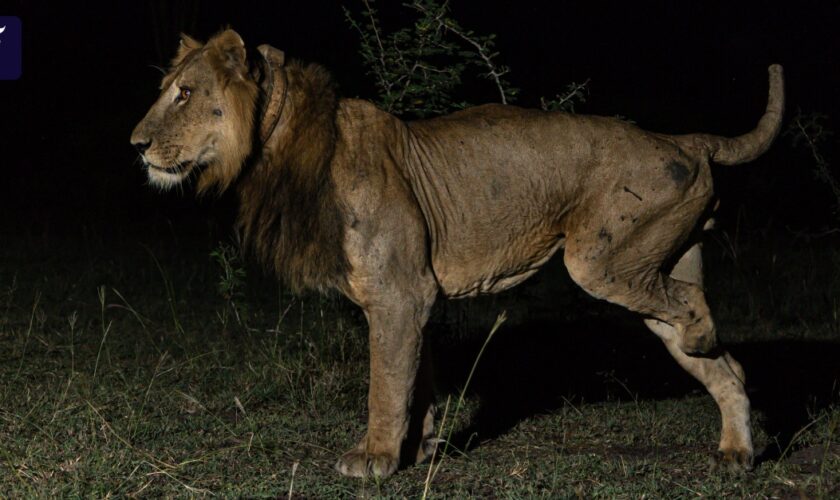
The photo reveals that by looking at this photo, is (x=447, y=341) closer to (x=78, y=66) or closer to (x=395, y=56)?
(x=395, y=56)

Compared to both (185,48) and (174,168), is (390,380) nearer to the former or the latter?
(174,168)

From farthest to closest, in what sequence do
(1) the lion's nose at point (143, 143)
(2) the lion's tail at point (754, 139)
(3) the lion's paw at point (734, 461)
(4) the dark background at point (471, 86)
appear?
1. (4) the dark background at point (471, 86)
2. (2) the lion's tail at point (754, 139)
3. (3) the lion's paw at point (734, 461)
4. (1) the lion's nose at point (143, 143)

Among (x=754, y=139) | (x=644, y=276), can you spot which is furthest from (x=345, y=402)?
(x=754, y=139)

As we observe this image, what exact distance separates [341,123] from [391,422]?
1.05m

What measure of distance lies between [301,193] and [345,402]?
4.80 ft

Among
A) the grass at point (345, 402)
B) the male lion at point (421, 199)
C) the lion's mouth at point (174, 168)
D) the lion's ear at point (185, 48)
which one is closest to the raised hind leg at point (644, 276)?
the male lion at point (421, 199)

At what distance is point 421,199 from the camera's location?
14.8ft

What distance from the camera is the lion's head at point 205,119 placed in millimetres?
4223

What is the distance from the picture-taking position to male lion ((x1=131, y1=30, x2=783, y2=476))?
4246mm

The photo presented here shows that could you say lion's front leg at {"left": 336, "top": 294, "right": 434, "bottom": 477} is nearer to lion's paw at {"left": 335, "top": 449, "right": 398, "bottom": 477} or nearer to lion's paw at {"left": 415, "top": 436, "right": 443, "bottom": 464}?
lion's paw at {"left": 335, "top": 449, "right": 398, "bottom": 477}

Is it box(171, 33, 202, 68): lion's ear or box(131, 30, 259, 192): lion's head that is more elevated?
box(171, 33, 202, 68): lion's ear

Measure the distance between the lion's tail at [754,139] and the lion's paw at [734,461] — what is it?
1.05 meters

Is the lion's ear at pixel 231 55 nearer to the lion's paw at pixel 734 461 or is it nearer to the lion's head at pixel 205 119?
the lion's head at pixel 205 119

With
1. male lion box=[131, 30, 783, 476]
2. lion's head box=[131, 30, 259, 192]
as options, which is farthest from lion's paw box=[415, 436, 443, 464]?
lion's head box=[131, 30, 259, 192]
